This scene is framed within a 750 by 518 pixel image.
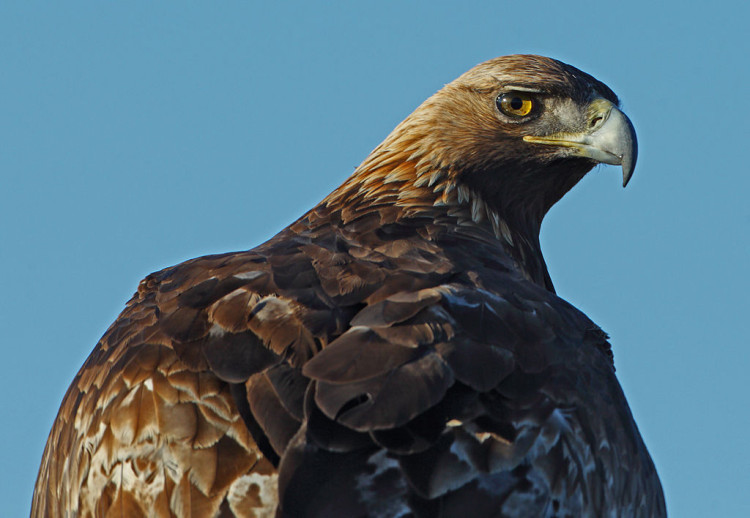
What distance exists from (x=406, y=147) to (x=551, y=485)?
12.3 feet

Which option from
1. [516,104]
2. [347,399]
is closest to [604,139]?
[516,104]

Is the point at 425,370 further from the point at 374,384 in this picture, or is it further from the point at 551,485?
the point at 551,485

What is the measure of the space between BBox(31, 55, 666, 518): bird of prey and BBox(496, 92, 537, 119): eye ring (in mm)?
1629

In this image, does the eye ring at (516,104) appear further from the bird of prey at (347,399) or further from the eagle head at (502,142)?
the bird of prey at (347,399)

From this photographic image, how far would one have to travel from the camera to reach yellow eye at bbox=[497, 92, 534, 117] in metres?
8.55

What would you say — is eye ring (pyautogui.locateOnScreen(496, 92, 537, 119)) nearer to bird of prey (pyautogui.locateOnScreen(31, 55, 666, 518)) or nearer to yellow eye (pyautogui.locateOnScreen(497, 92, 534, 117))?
yellow eye (pyautogui.locateOnScreen(497, 92, 534, 117))

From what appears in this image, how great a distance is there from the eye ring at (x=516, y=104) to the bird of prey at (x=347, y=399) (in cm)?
163

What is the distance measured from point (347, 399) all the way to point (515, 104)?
13.3ft

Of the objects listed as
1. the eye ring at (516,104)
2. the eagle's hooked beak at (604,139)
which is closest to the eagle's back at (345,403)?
the eagle's hooked beak at (604,139)

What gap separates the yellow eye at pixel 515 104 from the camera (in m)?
8.55

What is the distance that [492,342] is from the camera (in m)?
5.59

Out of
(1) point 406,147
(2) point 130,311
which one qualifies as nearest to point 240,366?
(2) point 130,311

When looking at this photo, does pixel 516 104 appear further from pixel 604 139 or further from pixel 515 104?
pixel 604 139

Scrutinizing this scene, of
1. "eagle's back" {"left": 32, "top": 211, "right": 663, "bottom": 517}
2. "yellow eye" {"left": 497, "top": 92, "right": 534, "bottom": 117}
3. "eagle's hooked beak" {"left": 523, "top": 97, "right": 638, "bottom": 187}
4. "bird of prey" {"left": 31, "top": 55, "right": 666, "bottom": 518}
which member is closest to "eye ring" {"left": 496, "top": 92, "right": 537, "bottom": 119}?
"yellow eye" {"left": 497, "top": 92, "right": 534, "bottom": 117}
